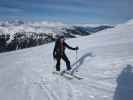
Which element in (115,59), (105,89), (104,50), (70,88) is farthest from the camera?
(104,50)

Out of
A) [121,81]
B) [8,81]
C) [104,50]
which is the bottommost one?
[8,81]

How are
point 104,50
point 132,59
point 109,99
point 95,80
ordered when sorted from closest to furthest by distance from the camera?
point 109,99 → point 95,80 → point 132,59 → point 104,50

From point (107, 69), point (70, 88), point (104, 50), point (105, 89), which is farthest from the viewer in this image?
point (104, 50)

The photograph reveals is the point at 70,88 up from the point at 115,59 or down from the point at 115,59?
down

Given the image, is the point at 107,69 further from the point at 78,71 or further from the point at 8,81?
the point at 8,81

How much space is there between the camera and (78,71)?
35.0 ft

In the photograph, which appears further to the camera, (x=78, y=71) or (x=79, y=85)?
(x=78, y=71)

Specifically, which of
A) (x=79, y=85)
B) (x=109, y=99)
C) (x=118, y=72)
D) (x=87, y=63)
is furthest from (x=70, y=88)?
(x=87, y=63)

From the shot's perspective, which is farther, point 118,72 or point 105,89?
point 118,72

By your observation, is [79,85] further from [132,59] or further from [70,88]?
[132,59]

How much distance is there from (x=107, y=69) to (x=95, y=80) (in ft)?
4.90

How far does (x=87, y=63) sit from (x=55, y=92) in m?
4.52

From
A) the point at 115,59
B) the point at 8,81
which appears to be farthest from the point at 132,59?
the point at 8,81

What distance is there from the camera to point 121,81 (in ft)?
25.6
